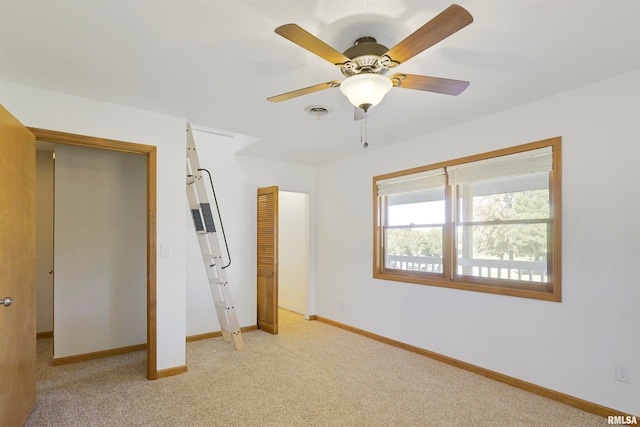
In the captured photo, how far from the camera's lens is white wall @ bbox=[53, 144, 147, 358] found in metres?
3.65

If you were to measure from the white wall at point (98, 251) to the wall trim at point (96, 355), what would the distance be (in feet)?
0.12

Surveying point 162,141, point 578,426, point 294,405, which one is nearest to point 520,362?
point 578,426

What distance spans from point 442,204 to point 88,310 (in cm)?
397

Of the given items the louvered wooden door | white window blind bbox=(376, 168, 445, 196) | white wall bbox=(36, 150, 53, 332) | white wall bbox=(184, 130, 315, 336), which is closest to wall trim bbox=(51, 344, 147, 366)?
white wall bbox=(184, 130, 315, 336)

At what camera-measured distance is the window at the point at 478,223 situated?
2910 mm

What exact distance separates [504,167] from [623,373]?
1746mm

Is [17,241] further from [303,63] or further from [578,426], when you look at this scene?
[578,426]

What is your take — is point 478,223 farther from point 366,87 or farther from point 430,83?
point 366,87

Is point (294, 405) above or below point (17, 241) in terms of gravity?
below

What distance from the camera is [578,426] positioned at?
2361 mm

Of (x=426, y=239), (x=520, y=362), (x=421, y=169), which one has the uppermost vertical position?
(x=421, y=169)

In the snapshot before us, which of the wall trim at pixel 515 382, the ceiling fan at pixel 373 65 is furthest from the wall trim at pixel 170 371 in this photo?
the ceiling fan at pixel 373 65

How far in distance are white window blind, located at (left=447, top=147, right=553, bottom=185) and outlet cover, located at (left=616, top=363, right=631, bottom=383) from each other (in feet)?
4.97

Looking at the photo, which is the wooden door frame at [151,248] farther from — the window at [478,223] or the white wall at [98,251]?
the window at [478,223]
